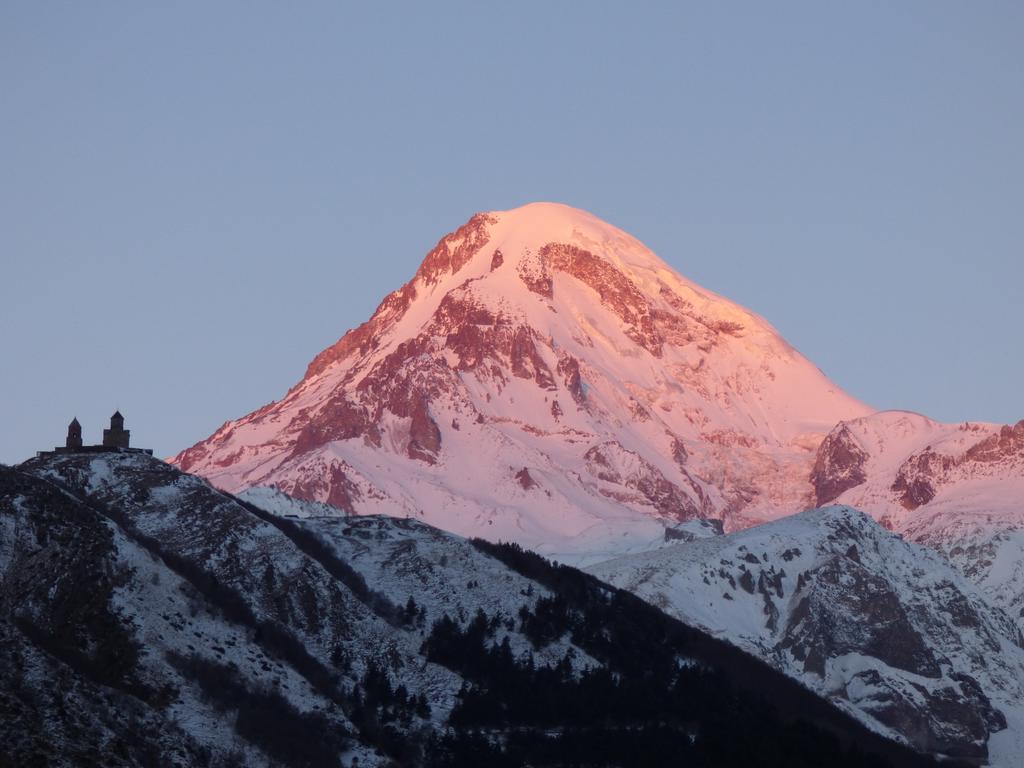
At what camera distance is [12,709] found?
188125mm

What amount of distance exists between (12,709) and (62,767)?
8956 mm

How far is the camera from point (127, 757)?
198500mm

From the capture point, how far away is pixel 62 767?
18075cm

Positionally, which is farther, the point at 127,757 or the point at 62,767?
the point at 127,757

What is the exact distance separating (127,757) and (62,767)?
705 inches

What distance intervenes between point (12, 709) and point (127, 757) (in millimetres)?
12726
